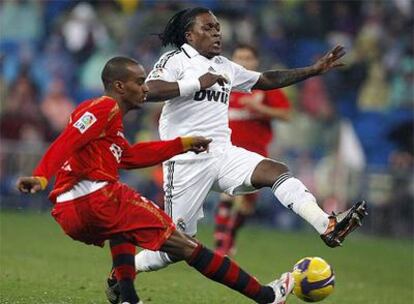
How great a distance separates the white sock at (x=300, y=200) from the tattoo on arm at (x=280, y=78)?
128 centimetres

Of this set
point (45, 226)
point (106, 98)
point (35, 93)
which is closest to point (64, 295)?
point (106, 98)

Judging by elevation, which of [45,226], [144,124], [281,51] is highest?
[281,51]

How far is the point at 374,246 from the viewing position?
19.2 meters

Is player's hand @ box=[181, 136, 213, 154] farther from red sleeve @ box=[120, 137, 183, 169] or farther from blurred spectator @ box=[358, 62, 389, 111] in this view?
blurred spectator @ box=[358, 62, 389, 111]

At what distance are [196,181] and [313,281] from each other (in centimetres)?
150

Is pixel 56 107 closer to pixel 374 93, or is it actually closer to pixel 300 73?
pixel 374 93

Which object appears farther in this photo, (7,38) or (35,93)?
(7,38)

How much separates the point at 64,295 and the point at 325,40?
1500cm

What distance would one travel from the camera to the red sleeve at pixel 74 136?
25.9 feet

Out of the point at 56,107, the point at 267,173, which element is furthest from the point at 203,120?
the point at 56,107

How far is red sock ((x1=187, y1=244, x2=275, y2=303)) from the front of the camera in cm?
840

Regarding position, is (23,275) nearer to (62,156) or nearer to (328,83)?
(62,156)

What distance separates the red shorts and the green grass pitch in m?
1.50

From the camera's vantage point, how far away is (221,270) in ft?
27.6
